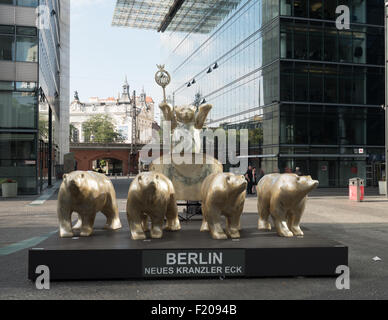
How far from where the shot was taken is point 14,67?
20125 mm

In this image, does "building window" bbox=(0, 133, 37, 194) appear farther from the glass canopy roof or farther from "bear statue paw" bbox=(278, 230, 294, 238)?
the glass canopy roof

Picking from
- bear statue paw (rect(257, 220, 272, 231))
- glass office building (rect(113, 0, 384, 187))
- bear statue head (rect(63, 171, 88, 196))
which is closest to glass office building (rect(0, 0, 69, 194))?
glass office building (rect(113, 0, 384, 187))

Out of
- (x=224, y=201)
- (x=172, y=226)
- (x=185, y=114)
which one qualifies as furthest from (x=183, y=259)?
(x=185, y=114)

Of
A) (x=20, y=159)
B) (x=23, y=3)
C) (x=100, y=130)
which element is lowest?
(x=20, y=159)

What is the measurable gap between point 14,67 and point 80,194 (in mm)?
17563

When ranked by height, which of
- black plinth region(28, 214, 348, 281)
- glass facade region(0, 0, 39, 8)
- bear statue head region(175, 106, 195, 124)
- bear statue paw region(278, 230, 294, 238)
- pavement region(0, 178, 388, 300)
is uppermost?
glass facade region(0, 0, 39, 8)

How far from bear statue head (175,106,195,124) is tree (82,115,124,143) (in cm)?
7264

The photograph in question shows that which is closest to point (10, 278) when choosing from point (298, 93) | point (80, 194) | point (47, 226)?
point (80, 194)

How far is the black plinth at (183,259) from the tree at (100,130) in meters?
75.6

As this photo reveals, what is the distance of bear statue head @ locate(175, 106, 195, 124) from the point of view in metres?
8.09

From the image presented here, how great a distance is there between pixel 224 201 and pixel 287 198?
1.02 meters

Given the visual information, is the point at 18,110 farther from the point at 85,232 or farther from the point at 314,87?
the point at 314,87

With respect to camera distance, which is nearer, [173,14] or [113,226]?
[113,226]

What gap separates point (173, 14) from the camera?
37.5m
